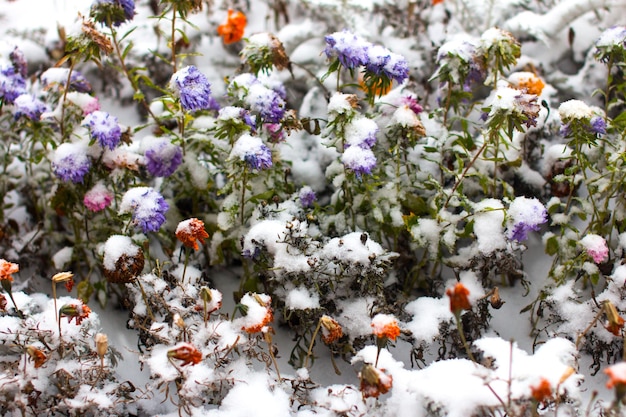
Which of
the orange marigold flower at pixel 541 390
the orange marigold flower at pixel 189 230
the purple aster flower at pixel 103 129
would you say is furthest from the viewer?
the purple aster flower at pixel 103 129

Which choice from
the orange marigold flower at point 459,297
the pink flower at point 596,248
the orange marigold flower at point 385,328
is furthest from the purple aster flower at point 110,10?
the pink flower at point 596,248

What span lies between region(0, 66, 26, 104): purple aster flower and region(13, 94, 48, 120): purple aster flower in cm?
2

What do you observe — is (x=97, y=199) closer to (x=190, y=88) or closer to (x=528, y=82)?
(x=190, y=88)

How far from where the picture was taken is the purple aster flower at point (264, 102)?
1.78 m

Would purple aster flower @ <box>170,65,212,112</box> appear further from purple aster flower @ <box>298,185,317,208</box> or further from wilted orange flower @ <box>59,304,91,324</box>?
wilted orange flower @ <box>59,304,91,324</box>

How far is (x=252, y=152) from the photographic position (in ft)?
5.53

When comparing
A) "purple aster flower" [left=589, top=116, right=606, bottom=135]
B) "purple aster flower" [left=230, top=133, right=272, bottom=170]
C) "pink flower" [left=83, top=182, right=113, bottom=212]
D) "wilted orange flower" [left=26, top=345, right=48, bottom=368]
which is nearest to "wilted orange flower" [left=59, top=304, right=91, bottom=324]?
"wilted orange flower" [left=26, top=345, right=48, bottom=368]

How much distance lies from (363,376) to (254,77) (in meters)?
1.03

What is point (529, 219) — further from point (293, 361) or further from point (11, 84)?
point (11, 84)

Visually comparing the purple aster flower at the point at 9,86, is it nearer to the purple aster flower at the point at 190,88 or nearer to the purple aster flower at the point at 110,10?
the purple aster flower at the point at 110,10

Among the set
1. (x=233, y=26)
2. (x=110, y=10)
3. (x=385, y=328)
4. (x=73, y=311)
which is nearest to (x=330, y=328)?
(x=385, y=328)

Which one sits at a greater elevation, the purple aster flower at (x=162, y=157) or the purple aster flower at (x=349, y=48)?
the purple aster flower at (x=349, y=48)

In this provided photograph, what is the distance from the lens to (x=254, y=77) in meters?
1.92

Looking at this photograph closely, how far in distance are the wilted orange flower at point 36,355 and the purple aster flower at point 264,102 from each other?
0.89 meters
